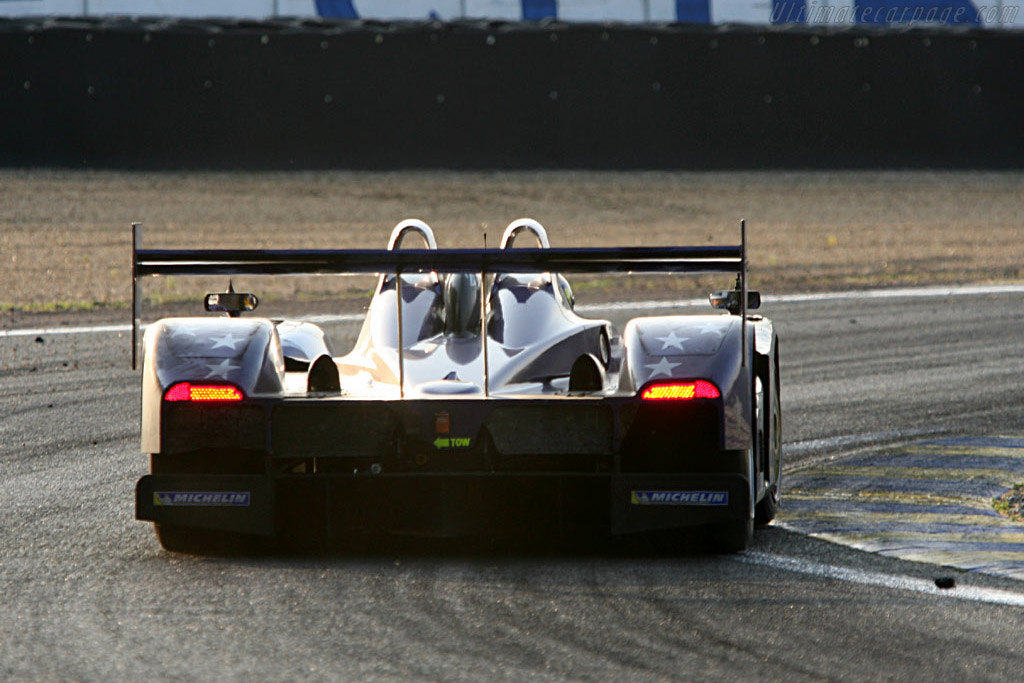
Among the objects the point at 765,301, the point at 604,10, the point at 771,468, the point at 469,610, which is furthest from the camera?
the point at 604,10

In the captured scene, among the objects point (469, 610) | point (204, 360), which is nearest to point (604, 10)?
point (204, 360)

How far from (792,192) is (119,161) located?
1046 cm

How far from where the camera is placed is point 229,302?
7188 millimetres

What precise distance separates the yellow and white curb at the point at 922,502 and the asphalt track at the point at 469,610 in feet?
0.37

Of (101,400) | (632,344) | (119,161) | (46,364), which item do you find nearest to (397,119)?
(119,161)

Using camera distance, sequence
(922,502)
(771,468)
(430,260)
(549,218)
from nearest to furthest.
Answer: (430,260)
(771,468)
(922,502)
(549,218)

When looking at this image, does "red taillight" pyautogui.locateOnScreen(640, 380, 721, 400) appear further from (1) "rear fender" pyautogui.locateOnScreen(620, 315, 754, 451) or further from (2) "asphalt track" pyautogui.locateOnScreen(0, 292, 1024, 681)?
(2) "asphalt track" pyautogui.locateOnScreen(0, 292, 1024, 681)

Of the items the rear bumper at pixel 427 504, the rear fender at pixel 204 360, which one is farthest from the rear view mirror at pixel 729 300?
the rear fender at pixel 204 360

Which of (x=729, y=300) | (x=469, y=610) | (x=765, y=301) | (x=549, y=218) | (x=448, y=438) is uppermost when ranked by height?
(x=549, y=218)

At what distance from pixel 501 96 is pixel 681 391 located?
64.8ft

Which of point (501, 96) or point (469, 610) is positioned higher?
point (501, 96)

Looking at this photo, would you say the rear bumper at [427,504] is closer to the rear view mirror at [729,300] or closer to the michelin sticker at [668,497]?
Result: the michelin sticker at [668,497]

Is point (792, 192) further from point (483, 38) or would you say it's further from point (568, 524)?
point (568, 524)

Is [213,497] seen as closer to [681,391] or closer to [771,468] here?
[681,391]
